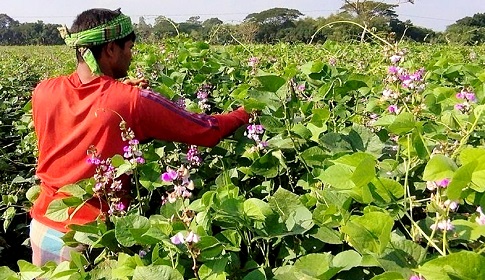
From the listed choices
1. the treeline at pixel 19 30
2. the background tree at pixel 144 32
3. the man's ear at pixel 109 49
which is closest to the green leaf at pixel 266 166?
the man's ear at pixel 109 49

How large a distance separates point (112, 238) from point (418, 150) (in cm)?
76

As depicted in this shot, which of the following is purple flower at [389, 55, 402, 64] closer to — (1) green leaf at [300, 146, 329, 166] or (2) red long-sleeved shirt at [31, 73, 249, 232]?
(1) green leaf at [300, 146, 329, 166]

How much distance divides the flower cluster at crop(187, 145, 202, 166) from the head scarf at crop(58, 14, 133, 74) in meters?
0.39

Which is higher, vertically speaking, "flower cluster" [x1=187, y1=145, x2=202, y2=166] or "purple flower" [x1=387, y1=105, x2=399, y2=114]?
"purple flower" [x1=387, y1=105, x2=399, y2=114]

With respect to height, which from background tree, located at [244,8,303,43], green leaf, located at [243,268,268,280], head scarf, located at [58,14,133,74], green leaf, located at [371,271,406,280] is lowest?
background tree, located at [244,8,303,43]

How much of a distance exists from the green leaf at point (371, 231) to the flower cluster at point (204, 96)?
1.50 m

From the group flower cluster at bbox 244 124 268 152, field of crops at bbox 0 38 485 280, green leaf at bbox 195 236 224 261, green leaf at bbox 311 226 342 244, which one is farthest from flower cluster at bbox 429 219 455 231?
flower cluster at bbox 244 124 268 152

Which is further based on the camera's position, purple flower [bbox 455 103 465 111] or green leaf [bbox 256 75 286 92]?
green leaf [bbox 256 75 286 92]

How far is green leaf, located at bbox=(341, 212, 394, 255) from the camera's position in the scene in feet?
2.94

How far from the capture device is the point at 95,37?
1946mm

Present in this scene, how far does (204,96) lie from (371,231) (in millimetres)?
1590

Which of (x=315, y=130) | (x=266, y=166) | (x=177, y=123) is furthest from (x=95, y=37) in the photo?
(x=315, y=130)

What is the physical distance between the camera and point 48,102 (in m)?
1.99

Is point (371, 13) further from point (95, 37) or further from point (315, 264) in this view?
point (315, 264)
